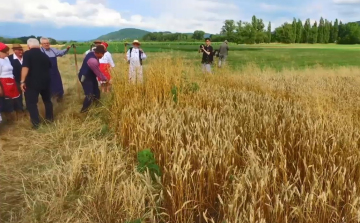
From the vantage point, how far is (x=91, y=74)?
620 centimetres

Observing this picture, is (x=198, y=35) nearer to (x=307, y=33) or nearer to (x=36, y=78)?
(x=307, y=33)

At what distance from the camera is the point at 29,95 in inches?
215

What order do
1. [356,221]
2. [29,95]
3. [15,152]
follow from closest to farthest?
[356,221]
[15,152]
[29,95]

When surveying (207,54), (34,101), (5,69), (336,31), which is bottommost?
(34,101)

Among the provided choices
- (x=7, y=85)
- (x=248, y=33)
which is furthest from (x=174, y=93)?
(x=248, y=33)

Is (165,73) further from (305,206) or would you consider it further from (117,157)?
(305,206)

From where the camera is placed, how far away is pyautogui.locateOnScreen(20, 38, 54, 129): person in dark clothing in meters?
5.28

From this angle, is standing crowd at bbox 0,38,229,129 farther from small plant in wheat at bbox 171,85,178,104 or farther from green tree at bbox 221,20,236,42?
green tree at bbox 221,20,236,42

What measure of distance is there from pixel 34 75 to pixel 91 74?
1176 millimetres

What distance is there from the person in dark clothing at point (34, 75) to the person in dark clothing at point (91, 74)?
72 centimetres

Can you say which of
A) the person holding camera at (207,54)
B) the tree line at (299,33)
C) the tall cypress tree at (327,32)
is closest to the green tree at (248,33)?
the tree line at (299,33)

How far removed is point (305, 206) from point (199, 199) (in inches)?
34.1

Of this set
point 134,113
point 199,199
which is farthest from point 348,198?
point 134,113

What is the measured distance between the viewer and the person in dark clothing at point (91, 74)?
587 centimetres
